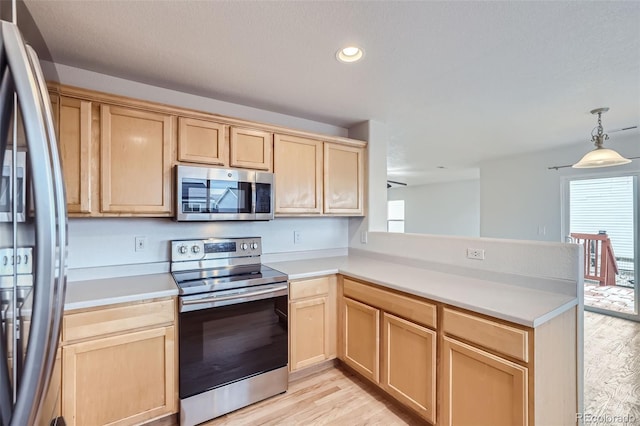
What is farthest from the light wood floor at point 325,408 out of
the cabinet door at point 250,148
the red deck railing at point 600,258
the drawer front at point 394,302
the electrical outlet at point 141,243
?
the red deck railing at point 600,258

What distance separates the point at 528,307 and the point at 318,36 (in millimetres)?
1783

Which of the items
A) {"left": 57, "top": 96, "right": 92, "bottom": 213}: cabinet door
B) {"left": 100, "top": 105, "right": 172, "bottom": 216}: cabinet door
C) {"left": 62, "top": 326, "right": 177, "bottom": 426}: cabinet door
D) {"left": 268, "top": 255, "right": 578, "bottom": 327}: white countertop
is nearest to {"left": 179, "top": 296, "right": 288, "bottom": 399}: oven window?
{"left": 62, "top": 326, "right": 177, "bottom": 426}: cabinet door

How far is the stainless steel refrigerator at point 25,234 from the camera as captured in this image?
61 cm

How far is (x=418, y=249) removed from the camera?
250 cm

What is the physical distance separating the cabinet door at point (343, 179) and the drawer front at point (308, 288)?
0.70m

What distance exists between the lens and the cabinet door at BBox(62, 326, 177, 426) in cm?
155

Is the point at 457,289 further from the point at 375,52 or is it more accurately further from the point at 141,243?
the point at 141,243

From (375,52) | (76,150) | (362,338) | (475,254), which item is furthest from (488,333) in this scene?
(76,150)

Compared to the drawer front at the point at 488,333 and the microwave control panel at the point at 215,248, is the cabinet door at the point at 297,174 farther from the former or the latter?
the drawer front at the point at 488,333

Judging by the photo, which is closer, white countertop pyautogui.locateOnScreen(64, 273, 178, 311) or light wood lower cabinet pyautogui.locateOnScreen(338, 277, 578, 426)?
light wood lower cabinet pyautogui.locateOnScreen(338, 277, 578, 426)

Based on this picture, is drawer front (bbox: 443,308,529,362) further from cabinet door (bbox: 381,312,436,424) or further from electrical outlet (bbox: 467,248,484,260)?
electrical outlet (bbox: 467,248,484,260)

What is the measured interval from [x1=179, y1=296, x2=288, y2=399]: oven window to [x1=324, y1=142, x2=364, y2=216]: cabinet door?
110 cm

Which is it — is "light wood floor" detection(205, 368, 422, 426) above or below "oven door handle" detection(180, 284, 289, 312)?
below

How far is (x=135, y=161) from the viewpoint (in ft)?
6.36
